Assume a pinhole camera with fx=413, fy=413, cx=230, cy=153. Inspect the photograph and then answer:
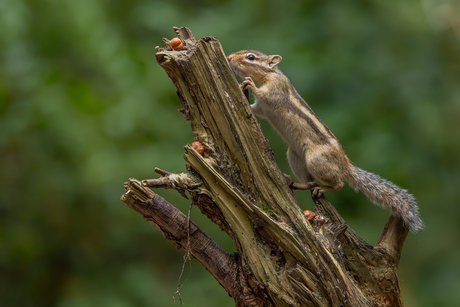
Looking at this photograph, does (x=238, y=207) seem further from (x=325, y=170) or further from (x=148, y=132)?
(x=148, y=132)

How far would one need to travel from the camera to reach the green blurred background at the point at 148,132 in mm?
4543

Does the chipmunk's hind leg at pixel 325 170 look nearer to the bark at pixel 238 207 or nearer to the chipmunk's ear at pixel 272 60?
the bark at pixel 238 207

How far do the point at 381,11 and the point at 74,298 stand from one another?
4.93 meters

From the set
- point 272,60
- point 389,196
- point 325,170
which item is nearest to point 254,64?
point 272,60

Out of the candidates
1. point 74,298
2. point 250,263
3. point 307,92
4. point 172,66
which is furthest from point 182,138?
point 250,263

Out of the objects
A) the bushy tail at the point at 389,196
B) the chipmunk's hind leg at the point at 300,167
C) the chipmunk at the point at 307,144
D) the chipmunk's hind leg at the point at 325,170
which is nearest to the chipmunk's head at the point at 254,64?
the chipmunk at the point at 307,144

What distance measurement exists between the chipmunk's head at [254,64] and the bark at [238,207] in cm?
94

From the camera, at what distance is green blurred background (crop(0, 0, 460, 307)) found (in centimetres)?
454

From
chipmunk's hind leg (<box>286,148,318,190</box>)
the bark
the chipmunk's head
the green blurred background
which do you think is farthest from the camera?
the green blurred background

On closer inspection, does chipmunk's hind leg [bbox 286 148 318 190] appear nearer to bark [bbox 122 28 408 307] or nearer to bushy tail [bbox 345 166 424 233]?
bushy tail [bbox 345 166 424 233]

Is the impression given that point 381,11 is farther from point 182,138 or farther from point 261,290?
point 261,290

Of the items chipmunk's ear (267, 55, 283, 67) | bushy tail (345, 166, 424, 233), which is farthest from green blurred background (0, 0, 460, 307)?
bushy tail (345, 166, 424, 233)

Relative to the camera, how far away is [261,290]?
2.33 metres

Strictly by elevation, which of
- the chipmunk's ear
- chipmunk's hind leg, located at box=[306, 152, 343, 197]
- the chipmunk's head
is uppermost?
the chipmunk's ear
